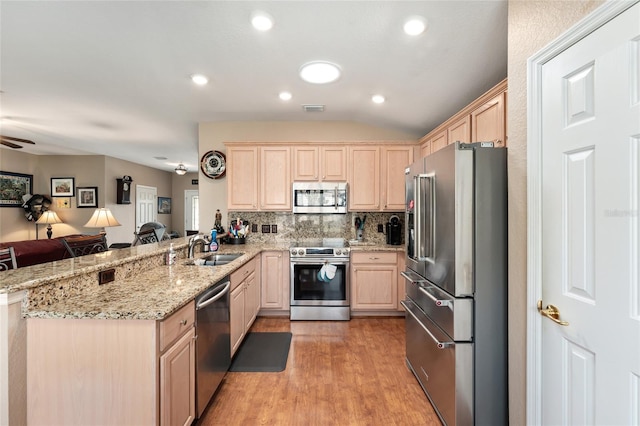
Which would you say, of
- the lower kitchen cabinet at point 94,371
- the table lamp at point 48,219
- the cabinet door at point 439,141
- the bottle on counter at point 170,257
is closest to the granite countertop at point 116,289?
the lower kitchen cabinet at point 94,371

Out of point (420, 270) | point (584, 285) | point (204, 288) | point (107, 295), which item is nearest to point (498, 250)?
point (584, 285)

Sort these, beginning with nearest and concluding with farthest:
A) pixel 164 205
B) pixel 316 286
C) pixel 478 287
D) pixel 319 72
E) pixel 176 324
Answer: pixel 176 324 < pixel 478 287 < pixel 319 72 < pixel 316 286 < pixel 164 205

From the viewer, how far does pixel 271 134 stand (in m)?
4.27

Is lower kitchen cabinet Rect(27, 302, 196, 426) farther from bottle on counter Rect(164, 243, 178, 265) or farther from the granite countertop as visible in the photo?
bottle on counter Rect(164, 243, 178, 265)

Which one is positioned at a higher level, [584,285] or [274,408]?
[584,285]

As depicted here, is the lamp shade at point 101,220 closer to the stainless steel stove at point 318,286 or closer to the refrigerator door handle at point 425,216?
the stainless steel stove at point 318,286

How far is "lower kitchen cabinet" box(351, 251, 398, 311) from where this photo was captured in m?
3.67

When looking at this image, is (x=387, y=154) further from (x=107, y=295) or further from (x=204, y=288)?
(x=107, y=295)

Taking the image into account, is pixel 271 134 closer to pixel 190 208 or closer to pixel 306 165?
pixel 306 165

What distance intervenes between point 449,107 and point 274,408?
331 centimetres

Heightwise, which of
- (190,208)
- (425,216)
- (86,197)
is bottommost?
(425,216)

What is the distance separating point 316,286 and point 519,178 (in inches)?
103

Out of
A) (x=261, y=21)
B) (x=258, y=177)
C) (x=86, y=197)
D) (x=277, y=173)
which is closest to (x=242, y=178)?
(x=258, y=177)

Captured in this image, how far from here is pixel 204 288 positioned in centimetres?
181
